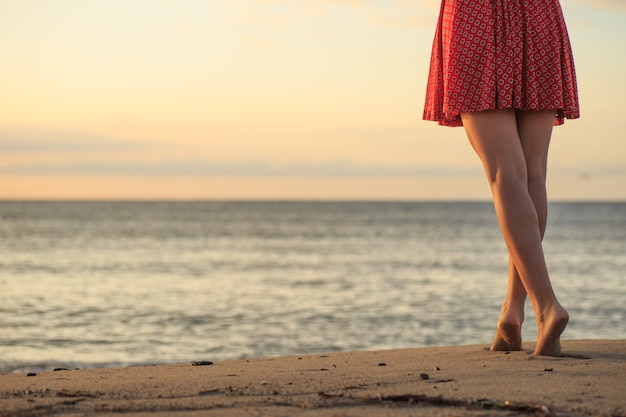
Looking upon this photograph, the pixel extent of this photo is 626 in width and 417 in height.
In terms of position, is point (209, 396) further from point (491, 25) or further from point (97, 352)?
point (97, 352)

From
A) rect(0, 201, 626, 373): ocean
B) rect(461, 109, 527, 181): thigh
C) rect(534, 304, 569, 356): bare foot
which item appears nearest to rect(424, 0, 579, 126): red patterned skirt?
rect(461, 109, 527, 181): thigh

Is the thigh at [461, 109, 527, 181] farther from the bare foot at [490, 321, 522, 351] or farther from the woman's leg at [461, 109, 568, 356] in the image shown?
the bare foot at [490, 321, 522, 351]

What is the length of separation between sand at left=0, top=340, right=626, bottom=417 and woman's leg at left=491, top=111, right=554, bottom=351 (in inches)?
5.5

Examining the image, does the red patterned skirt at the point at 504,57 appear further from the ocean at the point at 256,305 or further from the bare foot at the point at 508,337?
the ocean at the point at 256,305

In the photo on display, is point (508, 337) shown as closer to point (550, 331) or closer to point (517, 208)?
point (550, 331)

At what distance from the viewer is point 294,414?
2.21 meters

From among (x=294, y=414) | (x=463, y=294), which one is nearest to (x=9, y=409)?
(x=294, y=414)

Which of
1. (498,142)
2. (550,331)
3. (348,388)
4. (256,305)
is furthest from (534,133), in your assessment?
(256,305)

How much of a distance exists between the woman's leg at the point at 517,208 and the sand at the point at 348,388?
0.14 m

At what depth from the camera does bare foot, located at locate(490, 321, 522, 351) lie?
3428 millimetres

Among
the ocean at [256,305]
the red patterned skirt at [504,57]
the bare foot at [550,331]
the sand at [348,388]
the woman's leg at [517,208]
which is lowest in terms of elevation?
the ocean at [256,305]

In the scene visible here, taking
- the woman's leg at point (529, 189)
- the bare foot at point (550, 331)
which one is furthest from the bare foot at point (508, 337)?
the bare foot at point (550, 331)

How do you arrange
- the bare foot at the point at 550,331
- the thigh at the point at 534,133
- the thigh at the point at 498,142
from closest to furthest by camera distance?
1. the bare foot at the point at 550,331
2. the thigh at the point at 498,142
3. the thigh at the point at 534,133

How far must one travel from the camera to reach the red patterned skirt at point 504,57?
3.27 meters
